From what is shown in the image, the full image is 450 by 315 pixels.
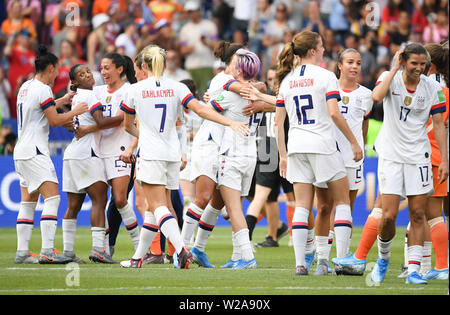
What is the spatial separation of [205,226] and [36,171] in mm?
2104

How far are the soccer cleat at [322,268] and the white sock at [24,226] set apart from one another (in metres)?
3.70

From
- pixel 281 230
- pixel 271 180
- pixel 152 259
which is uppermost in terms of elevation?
pixel 271 180

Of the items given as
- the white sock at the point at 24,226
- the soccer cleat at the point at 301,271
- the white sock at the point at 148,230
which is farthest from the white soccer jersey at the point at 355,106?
the white sock at the point at 24,226

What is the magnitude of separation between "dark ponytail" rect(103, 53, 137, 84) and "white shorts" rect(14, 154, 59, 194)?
1430 mm

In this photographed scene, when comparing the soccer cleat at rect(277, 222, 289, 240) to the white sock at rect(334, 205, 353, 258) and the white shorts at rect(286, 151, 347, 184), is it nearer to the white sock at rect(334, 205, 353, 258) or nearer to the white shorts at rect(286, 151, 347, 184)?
the white sock at rect(334, 205, 353, 258)

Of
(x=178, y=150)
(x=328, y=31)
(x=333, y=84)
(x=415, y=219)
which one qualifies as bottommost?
(x=415, y=219)

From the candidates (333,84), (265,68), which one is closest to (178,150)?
(333,84)

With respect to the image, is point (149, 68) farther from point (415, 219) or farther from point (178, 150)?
point (415, 219)

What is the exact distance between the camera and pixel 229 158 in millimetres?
9750

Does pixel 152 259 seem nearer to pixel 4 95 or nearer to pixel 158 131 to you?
pixel 158 131

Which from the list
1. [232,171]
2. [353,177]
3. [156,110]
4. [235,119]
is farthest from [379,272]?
[156,110]

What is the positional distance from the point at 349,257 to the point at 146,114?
8.38ft

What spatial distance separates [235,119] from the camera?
967 cm

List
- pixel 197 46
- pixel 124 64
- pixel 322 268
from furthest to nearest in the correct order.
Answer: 1. pixel 197 46
2. pixel 124 64
3. pixel 322 268
